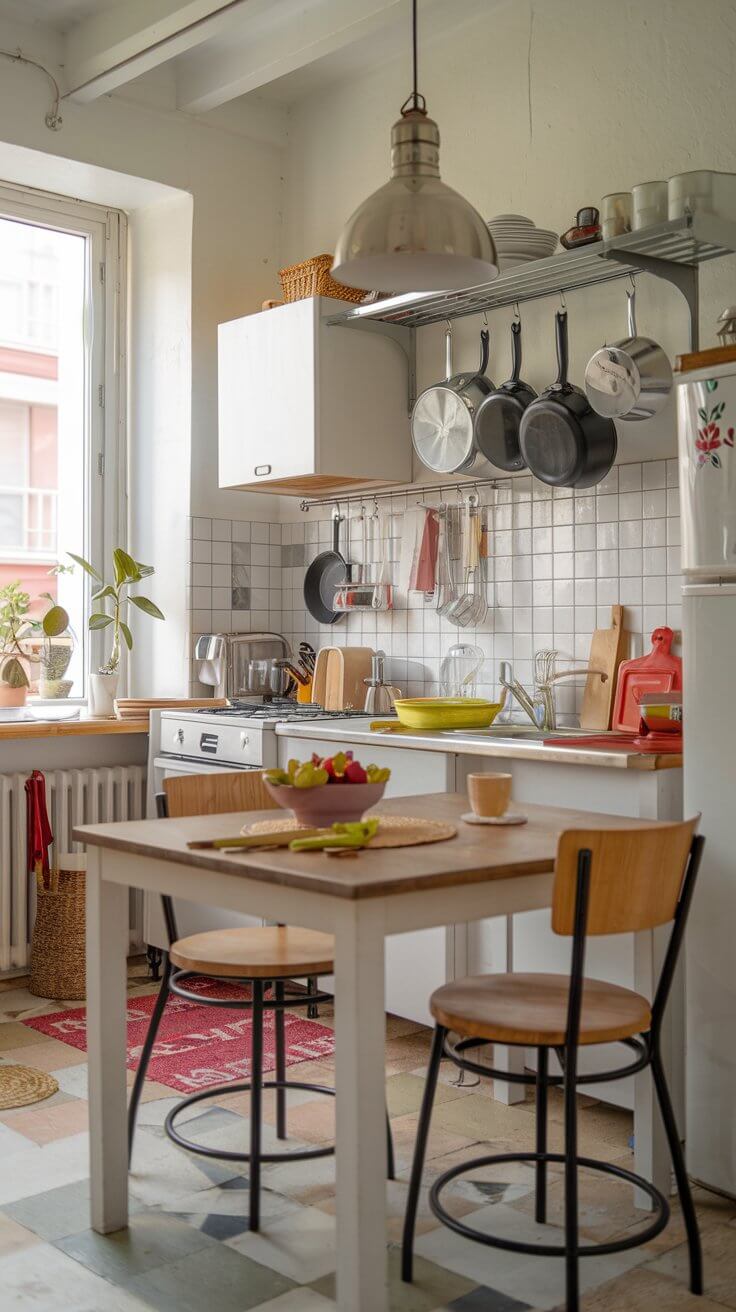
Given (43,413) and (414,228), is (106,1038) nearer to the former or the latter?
(414,228)

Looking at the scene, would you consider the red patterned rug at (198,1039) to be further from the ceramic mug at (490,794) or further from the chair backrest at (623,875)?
the chair backrest at (623,875)

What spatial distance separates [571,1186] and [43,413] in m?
3.63

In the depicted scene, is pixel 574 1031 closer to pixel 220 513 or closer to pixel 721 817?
pixel 721 817

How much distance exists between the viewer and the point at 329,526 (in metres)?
4.69

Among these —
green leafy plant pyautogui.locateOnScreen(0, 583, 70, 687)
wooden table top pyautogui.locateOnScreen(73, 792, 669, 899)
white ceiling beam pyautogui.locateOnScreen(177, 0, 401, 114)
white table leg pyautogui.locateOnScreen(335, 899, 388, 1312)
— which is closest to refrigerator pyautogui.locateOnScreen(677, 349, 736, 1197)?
wooden table top pyautogui.locateOnScreen(73, 792, 669, 899)

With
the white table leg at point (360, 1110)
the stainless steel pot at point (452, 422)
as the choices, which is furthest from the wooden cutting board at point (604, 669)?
the white table leg at point (360, 1110)

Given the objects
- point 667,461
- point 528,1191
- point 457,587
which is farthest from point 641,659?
point 528,1191

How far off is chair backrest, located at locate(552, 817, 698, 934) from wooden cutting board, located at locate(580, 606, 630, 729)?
1.46 metres

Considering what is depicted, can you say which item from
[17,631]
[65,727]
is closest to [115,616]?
[17,631]

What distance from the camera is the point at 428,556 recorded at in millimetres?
4133

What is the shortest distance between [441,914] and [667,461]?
1918 millimetres

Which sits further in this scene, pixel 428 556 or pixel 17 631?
pixel 17 631

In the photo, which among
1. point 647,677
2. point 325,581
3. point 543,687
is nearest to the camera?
point 647,677

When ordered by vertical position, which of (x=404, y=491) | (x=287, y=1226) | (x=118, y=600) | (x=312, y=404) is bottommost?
(x=287, y=1226)
